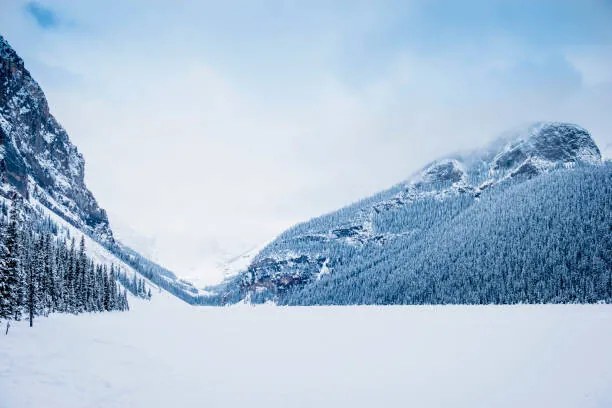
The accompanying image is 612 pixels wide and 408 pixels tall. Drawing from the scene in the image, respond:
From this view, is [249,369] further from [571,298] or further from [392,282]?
[392,282]

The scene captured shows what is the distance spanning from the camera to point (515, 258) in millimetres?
151625

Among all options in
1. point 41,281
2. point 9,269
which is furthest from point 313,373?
point 41,281

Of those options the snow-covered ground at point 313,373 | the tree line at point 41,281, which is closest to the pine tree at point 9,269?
the tree line at point 41,281

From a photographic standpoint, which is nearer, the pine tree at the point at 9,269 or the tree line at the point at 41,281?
the pine tree at the point at 9,269

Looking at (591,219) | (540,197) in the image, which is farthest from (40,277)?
(540,197)

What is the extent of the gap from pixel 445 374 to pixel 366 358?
9642 millimetres

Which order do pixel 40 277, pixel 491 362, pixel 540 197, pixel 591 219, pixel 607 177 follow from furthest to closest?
pixel 540 197 → pixel 607 177 → pixel 591 219 → pixel 40 277 → pixel 491 362

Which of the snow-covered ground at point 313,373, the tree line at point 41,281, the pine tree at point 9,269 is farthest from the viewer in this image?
the tree line at point 41,281

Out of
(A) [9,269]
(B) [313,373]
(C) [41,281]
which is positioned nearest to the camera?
(B) [313,373]

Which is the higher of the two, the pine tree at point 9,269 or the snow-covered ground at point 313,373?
the pine tree at point 9,269

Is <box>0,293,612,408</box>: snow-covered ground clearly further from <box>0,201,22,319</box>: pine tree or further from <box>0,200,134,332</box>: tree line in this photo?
<box>0,200,134,332</box>: tree line

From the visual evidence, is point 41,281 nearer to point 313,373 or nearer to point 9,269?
point 9,269

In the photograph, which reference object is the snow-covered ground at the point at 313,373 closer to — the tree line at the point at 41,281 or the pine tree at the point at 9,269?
the pine tree at the point at 9,269

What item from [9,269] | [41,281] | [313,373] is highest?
[9,269]
